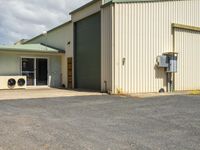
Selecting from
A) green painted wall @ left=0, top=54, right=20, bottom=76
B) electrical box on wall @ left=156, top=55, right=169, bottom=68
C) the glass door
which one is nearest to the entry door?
the glass door

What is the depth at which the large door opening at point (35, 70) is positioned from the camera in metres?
18.8

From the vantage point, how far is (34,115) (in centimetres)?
774

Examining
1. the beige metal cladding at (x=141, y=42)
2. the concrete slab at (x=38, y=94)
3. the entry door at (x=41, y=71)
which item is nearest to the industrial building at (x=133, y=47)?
the beige metal cladding at (x=141, y=42)

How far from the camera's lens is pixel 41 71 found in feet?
63.5

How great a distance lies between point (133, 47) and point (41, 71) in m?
7.78

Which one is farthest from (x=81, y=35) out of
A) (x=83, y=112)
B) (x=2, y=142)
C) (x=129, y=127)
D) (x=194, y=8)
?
(x=2, y=142)

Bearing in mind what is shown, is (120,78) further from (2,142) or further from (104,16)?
(2,142)

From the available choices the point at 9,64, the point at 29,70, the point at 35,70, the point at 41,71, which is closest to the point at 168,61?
the point at 41,71

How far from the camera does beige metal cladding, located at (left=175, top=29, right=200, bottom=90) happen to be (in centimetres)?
1628

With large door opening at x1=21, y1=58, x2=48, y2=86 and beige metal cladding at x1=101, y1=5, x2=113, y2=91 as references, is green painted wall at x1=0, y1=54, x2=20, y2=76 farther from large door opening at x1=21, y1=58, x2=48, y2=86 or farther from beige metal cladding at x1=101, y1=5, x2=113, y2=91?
beige metal cladding at x1=101, y1=5, x2=113, y2=91

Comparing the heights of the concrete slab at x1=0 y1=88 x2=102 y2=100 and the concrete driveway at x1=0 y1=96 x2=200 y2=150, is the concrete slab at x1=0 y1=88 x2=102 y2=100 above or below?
above

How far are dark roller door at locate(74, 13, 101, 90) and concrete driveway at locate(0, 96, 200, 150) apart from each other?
740cm

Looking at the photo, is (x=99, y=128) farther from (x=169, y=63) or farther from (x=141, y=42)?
(x=169, y=63)

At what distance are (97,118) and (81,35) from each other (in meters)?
11.4
